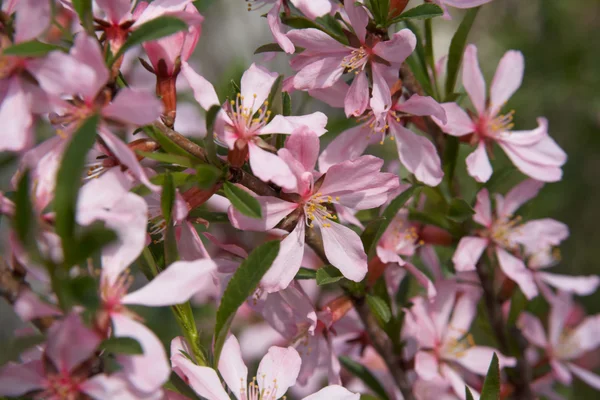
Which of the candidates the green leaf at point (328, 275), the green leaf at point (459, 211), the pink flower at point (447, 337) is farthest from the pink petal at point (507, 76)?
the green leaf at point (328, 275)

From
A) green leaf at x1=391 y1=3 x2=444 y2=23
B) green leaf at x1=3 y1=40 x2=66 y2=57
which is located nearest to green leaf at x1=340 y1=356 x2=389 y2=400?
green leaf at x1=391 y1=3 x2=444 y2=23

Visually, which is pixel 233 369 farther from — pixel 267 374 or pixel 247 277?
pixel 247 277

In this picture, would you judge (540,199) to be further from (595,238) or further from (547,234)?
(595,238)

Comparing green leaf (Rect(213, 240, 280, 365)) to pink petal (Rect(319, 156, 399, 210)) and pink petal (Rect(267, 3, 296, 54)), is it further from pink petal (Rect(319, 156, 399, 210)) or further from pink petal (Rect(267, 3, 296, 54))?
pink petal (Rect(267, 3, 296, 54))

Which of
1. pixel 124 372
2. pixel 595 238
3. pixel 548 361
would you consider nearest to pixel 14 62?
pixel 124 372

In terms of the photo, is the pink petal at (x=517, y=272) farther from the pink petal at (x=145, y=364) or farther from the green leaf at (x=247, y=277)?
the pink petal at (x=145, y=364)
